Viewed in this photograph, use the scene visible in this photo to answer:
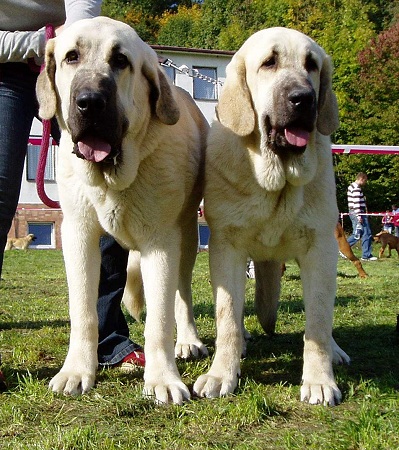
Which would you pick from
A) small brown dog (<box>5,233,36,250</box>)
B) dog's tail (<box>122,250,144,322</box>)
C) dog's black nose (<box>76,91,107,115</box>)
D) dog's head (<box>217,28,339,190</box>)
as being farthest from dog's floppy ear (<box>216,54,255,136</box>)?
small brown dog (<box>5,233,36,250</box>)

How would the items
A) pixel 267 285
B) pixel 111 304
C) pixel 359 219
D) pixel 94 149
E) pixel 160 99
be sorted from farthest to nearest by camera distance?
pixel 359 219 → pixel 267 285 → pixel 111 304 → pixel 160 99 → pixel 94 149

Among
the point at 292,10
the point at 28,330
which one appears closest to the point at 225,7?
the point at 292,10

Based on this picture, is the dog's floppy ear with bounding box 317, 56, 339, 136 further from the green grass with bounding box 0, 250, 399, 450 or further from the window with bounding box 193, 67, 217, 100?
the window with bounding box 193, 67, 217, 100

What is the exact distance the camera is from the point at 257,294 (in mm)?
3934

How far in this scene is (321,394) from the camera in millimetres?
2648

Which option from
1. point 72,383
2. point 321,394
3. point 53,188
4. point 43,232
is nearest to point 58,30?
point 72,383

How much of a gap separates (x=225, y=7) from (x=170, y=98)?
36102 mm

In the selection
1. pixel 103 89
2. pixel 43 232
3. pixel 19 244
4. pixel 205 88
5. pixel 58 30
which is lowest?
Result: pixel 19 244

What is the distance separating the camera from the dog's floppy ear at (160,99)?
2.82 m

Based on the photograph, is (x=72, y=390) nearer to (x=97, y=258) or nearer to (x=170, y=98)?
(x=97, y=258)

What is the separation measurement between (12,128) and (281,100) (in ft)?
4.06

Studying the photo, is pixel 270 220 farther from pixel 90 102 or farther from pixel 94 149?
A: pixel 90 102

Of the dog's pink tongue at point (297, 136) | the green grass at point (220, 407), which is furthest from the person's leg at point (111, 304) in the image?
the dog's pink tongue at point (297, 136)

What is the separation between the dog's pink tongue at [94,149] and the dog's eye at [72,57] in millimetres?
353
